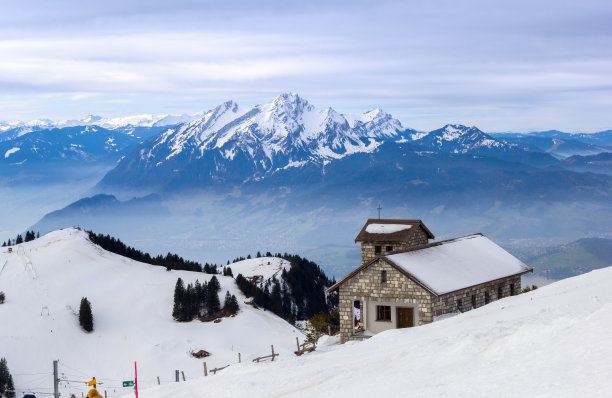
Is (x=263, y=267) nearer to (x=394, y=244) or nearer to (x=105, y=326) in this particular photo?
(x=105, y=326)

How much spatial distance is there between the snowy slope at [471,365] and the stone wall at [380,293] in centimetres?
1137

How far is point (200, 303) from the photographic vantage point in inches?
3935

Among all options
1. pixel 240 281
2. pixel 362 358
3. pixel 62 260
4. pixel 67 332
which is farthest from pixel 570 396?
pixel 62 260

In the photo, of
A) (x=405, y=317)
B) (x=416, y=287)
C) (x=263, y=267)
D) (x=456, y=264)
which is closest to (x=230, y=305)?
(x=456, y=264)

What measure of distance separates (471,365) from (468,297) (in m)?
26.0

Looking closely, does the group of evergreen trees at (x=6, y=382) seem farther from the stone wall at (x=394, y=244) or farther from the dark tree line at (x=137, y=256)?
the dark tree line at (x=137, y=256)

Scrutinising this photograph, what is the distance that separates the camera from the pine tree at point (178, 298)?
96625 mm

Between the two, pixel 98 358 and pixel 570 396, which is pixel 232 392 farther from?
pixel 98 358

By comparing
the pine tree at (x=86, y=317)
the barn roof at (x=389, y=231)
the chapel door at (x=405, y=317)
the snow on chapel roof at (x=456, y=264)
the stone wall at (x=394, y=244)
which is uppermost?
the barn roof at (x=389, y=231)

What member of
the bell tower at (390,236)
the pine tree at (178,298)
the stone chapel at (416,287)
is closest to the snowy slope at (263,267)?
the pine tree at (178,298)

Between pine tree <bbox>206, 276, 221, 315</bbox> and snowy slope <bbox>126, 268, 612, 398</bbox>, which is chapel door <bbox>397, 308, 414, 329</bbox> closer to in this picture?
snowy slope <bbox>126, 268, 612, 398</bbox>

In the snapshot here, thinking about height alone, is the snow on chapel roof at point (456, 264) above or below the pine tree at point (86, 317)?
above

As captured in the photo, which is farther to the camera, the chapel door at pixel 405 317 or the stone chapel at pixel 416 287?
the chapel door at pixel 405 317

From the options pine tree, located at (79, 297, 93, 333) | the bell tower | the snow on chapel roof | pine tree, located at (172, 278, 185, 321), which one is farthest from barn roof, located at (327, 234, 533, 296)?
pine tree, located at (79, 297, 93, 333)
